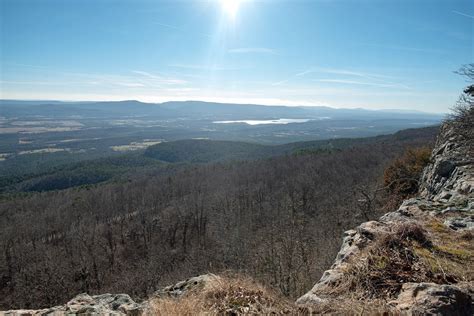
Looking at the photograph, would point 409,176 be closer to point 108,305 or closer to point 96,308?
point 108,305

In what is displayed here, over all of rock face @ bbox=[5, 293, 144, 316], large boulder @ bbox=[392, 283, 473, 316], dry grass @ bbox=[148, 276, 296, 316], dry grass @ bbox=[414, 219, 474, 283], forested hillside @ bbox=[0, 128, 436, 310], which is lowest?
forested hillside @ bbox=[0, 128, 436, 310]

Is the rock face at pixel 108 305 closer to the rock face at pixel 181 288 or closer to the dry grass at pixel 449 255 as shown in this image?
the rock face at pixel 181 288

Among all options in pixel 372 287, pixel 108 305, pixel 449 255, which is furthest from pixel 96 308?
pixel 449 255

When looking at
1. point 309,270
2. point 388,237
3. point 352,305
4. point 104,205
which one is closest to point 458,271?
point 388,237

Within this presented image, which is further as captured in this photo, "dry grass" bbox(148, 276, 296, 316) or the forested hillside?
the forested hillside

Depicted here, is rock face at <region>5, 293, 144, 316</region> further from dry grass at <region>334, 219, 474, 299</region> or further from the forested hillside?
the forested hillside

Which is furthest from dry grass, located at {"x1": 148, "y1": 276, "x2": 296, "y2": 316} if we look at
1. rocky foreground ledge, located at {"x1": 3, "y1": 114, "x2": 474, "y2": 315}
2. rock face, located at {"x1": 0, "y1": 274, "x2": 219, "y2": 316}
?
rock face, located at {"x1": 0, "y1": 274, "x2": 219, "y2": 316}

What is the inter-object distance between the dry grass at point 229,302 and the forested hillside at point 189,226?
20.7 meters

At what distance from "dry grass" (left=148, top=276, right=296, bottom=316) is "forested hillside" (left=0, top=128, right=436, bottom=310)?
20675 mm

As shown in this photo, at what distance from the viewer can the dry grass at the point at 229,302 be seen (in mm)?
4660

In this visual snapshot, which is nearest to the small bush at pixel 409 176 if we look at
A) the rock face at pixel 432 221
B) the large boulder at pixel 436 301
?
the rock face at pixel 432 221

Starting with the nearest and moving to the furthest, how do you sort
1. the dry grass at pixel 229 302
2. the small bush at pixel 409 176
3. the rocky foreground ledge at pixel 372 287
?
the rocky foreground ledge at pixel 372 287, the dry grass at pixel 229 302, the small bush at pixel 409 176

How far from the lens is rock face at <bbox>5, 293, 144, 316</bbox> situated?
5.84 meters

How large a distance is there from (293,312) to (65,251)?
6492cm
